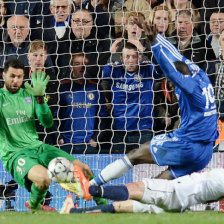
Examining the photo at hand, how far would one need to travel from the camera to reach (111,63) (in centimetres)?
984

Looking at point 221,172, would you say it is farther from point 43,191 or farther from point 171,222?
point 43,191

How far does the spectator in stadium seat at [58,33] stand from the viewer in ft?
33.2

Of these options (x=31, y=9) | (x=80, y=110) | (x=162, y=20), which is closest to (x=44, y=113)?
(x=80, y=110)

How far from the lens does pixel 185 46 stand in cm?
972

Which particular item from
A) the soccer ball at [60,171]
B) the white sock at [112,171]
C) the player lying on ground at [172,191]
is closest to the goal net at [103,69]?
the white sock at [112,171]

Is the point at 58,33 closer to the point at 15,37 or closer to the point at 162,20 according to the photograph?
the point at 15,37

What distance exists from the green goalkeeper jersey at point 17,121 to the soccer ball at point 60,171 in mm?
1487

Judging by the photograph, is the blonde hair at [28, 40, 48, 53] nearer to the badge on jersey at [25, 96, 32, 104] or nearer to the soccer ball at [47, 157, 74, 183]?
the badge on jersey at [25, 96, 32, 104]

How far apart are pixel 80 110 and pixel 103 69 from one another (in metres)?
0.72

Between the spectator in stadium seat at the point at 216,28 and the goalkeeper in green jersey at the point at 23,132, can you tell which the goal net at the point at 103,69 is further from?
the goalkeeper in green jersey at the point at 23,132

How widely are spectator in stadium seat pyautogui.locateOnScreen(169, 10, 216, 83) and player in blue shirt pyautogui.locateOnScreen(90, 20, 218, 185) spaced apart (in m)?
2.30

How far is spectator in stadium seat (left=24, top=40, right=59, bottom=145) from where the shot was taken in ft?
32.1

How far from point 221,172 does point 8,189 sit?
13.1 feet

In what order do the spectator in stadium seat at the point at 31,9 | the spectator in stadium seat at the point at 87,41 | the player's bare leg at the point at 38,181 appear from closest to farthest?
the player's bare leg at the point at 38,181
the spectator in stadium seat at the point at 87,41
the spectator in stadium seat at the point at 31,9
